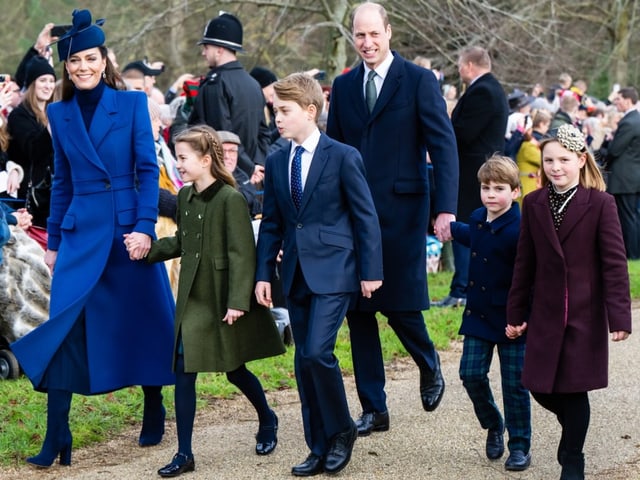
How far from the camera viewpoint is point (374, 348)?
6270 millimetres

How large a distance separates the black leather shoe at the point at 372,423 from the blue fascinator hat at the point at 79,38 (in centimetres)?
238

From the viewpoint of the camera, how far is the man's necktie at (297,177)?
560 cm

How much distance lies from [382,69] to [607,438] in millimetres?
2263

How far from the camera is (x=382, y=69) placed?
6.20 m

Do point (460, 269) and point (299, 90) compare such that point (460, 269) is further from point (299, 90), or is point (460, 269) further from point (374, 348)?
point (299, 90)

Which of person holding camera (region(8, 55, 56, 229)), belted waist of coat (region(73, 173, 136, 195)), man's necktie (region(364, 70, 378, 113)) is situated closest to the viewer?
belted waist of coat (region(73, 173, 136, 195))

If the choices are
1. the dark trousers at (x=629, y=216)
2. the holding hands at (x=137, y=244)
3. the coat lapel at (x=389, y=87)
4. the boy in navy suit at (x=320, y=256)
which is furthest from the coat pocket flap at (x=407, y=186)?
the dark trousers at (x=629, y=216)

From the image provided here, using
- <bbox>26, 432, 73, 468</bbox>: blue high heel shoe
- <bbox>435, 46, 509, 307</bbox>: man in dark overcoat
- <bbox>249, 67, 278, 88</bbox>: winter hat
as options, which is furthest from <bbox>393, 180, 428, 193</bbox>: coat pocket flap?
<bbox>249, 67, 278, 88</bbox>: winter hat

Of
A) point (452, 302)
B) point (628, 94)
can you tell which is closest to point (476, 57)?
point (452, 302)

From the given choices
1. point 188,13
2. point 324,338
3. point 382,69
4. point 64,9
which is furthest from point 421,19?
point 324,338

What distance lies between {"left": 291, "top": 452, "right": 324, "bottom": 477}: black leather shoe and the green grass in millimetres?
1390

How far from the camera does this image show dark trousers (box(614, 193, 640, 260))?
1527 cm

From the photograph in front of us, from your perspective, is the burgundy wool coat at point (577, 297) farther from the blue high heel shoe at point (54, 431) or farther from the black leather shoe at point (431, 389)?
the blue high heel shoe at point (54, 431)

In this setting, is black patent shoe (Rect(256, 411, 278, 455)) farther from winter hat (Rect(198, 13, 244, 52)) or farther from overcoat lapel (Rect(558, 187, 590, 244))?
winter hat (Rect(198, 13, 244, 52))
